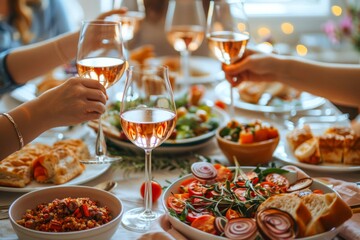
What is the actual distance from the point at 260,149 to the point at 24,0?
221cm

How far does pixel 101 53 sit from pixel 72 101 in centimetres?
19

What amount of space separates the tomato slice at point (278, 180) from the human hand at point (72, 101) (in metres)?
0.42

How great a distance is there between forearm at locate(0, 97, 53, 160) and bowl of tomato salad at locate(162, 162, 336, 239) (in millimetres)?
324

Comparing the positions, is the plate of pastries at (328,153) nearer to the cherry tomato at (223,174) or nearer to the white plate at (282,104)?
the cherry tomato at (223,174)

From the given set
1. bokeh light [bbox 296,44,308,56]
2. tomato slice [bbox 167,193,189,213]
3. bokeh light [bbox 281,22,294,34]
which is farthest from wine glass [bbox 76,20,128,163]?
bokeh light [bbox 281,22,294,34]

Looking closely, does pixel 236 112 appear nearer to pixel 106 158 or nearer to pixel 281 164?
pixel 281 164

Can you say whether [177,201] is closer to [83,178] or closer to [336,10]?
[83,178]

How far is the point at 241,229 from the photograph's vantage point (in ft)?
3.10

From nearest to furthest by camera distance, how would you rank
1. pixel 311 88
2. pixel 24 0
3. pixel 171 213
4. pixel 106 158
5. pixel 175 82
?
pixel 171 213 < pixel 106 158 < pixel 311 88 < pixel 175 82 < pixel 24 0

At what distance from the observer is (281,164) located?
146cm

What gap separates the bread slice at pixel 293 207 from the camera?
3.10 ft

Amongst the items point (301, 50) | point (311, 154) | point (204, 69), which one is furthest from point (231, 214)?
point (301, 50)

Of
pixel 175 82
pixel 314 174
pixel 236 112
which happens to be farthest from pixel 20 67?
pixel 314 174

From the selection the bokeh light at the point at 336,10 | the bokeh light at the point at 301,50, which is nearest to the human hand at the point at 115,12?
the bokeh light at the point at 301,50
